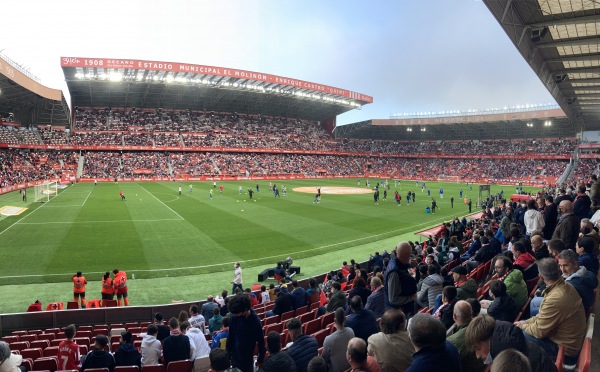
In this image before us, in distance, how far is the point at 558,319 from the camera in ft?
14.5

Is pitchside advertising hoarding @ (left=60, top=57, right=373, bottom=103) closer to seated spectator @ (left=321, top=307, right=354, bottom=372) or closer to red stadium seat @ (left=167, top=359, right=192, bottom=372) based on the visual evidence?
red stadium seat @ (left=167, top=359, right=192, bottom=372)

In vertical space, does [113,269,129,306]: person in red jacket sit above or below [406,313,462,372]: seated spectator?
below

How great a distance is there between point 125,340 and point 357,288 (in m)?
4.79

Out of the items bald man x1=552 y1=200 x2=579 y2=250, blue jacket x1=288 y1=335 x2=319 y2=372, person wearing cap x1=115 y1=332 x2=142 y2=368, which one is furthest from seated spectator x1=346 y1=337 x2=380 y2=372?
bald man x1=552 y1=200 x2=579 y2=250

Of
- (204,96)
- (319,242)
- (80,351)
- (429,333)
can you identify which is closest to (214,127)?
(204,96)

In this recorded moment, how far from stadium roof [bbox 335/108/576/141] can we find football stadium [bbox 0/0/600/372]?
65 cm

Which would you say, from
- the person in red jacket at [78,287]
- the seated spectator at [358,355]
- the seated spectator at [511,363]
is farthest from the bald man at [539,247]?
the person in red jacket at [78,287]

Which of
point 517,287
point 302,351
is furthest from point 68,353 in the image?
point 517,287

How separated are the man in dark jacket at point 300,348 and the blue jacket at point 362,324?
71 centimetres

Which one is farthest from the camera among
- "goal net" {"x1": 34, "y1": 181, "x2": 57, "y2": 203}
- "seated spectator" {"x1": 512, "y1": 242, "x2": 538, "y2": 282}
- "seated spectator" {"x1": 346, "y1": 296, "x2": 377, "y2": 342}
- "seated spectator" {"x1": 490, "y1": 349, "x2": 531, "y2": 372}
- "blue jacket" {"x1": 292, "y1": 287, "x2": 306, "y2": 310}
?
"goal net" {"x1": 34, "y1": 181, "x2": 57, "y2": 203}

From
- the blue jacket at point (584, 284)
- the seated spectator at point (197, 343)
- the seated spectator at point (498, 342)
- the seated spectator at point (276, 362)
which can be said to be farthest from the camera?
the seated spectator at point (197, 343)

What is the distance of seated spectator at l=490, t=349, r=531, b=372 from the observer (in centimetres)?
242

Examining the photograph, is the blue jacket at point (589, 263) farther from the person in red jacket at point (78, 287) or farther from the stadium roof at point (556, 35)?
the person in red jacket at point (78, 287)

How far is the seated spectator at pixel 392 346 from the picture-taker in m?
4.07
